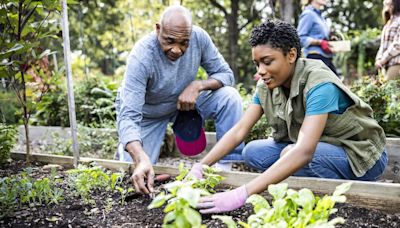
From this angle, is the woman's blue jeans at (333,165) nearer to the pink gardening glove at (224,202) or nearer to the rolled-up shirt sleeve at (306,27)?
the pink gardening glove at (224,202)

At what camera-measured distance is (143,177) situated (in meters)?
2.20

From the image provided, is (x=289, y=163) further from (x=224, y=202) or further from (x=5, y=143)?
(x=5, y=143)

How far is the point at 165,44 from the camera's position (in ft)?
8.72

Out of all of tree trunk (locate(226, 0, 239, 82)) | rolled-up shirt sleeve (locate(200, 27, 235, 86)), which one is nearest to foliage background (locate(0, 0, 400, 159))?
tree trunk (locate(226, 0, 239, 82))

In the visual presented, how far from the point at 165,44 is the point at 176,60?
25 cm

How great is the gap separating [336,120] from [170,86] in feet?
3.93

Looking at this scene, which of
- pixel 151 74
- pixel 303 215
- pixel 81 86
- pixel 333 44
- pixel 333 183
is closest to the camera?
pixel 303 215

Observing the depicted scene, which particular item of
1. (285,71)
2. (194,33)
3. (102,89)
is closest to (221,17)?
(102,89)

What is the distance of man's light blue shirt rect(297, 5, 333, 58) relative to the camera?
15.9ft

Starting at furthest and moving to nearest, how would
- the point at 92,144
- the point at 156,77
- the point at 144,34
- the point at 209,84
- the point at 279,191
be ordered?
the point at 144,34
the point at 92,144
the point at 209,84
the point at 156,77
the point at 279,191

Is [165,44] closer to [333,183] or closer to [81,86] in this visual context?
[333,183]

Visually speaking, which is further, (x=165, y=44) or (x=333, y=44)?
(x=333, y=44)

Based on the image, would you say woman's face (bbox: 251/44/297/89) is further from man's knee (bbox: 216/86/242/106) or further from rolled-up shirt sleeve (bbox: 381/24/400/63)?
rolled-up shirt sleeve (bbox: 381/24/400/63)

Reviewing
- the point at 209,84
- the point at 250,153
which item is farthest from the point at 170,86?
the point at 250,153
